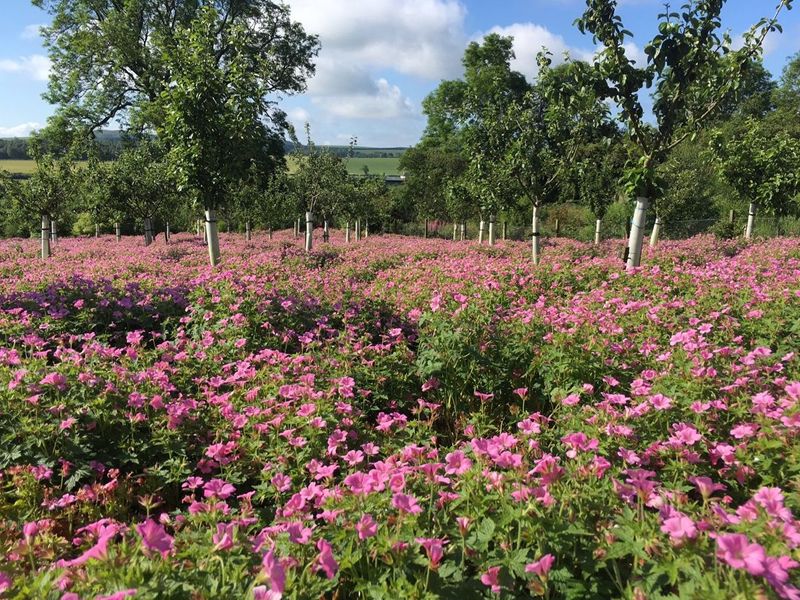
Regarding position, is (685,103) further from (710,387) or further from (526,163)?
(710,387)

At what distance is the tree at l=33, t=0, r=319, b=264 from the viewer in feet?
33.9

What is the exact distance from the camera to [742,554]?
51.7 inches

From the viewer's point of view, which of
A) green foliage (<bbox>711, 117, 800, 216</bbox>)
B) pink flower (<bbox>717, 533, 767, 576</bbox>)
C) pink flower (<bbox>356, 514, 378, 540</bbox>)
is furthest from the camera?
green foliage (<bbox>711, 117, 800, 216</bbox>)

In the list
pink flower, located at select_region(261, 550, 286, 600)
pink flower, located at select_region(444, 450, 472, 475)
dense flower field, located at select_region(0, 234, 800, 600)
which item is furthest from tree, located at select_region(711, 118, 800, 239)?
pink flower, located at select_region(261, 550, 286, 600)

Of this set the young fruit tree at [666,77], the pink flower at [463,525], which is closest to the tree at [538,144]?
the young fruit tree at [666,77]

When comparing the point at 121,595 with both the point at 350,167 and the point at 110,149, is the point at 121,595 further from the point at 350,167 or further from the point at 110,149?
the point at 350,167

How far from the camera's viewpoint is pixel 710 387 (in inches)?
116

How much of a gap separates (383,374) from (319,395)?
99 centimetres

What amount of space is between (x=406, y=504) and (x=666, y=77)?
9433 millimetres

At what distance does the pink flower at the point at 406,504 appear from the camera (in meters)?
1.75

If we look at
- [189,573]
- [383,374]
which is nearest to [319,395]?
[383,374]

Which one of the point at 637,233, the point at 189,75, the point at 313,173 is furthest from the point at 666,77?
the point at 313,173

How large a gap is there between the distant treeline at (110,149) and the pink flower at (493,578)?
828 inches

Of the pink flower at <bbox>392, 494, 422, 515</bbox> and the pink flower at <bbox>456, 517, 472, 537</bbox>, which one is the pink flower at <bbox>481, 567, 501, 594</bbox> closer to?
the pink flower at <bbox>456, 517, 472, 537</bbox>
